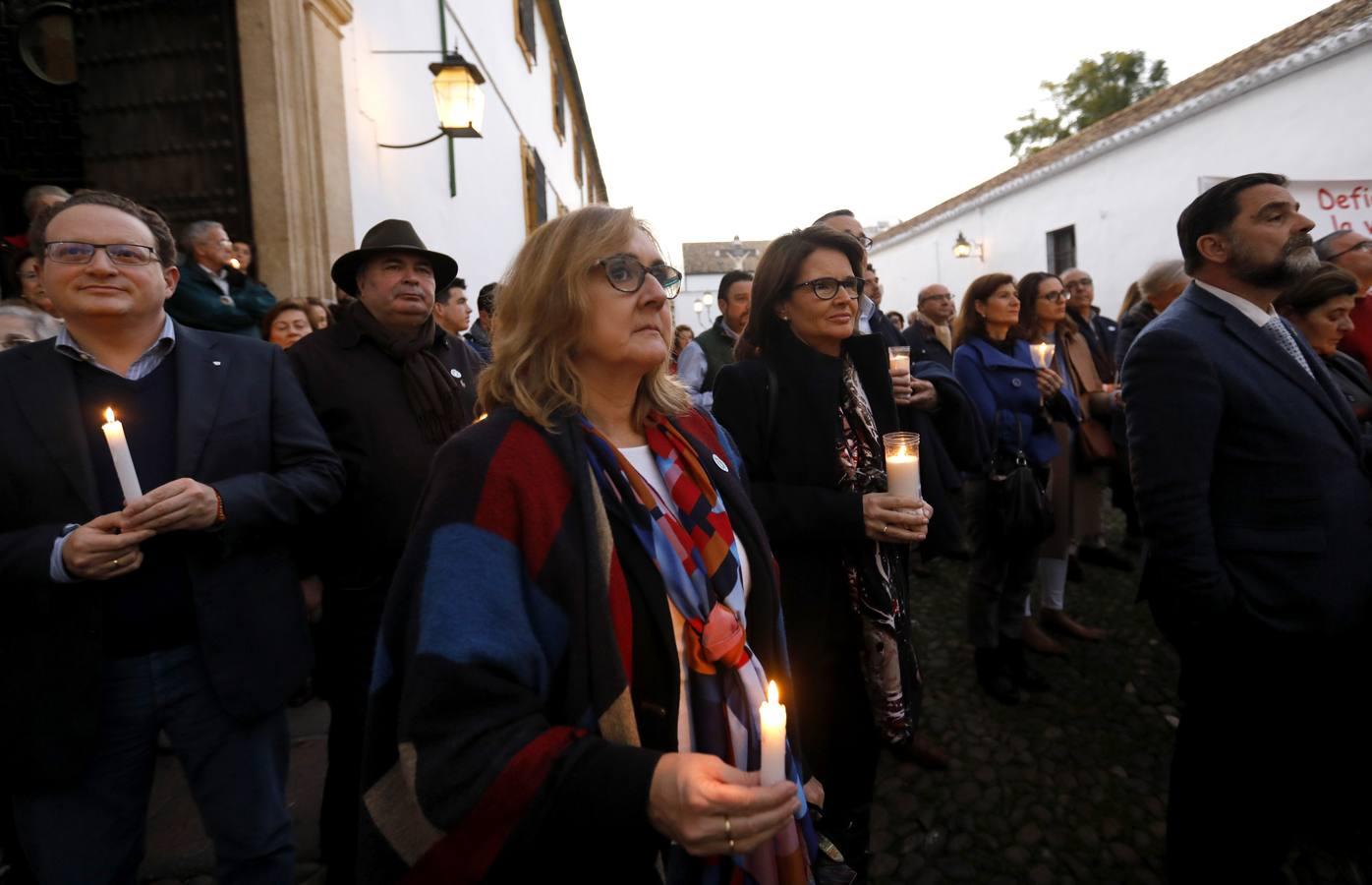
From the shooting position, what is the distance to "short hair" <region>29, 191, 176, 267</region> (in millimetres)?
1858

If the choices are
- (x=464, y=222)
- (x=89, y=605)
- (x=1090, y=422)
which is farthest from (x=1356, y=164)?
(x=89, y=605)

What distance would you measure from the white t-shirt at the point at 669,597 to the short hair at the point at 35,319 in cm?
248

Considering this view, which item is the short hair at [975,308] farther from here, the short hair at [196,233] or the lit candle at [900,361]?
the short hair at [196,233]

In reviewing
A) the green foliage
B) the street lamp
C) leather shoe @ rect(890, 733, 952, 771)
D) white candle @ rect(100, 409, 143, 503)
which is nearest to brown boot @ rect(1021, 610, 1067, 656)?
leather shoe @ rect(890, 733, 952, 771)

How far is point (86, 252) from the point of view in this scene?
1.83 meters

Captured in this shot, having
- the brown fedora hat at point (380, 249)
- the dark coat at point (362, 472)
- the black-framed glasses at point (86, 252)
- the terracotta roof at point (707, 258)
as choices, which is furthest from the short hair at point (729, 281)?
the terracotta roof at point (707, 258)

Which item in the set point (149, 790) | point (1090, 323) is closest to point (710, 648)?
point (149, 790)

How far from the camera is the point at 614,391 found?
1551 millimetres

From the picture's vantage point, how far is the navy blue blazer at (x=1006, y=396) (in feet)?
12.1

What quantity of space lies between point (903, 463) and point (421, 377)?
5.83ft

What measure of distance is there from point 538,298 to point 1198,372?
1809mm

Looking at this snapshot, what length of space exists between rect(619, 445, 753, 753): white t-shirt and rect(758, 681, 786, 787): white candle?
291 millimetres

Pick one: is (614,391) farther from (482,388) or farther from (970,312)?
(970,312)

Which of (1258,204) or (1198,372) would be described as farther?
(1258,204)
